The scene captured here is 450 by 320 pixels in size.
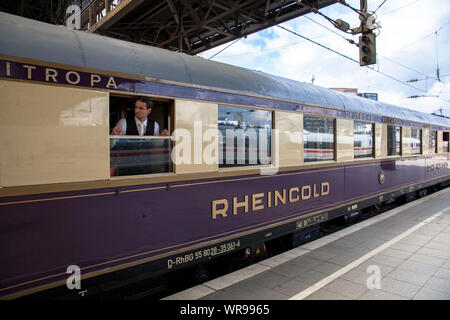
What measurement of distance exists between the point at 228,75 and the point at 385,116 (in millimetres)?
5549

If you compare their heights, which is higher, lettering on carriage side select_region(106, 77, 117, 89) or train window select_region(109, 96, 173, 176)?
lettering on carriage side select_region(106, 77, 117, 89)

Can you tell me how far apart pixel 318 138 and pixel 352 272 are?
2.48 metres

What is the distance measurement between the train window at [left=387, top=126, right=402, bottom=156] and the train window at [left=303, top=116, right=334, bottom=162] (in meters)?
3.00

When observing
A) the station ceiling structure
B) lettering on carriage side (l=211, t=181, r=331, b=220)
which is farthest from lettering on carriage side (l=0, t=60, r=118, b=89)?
the station ceiling structure

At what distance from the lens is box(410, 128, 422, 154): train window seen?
377 inches

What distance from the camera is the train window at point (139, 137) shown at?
10.4ft

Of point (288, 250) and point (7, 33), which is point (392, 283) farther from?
point (7, 33)

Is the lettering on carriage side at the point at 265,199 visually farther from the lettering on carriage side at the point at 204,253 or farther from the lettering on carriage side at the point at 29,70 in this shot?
the lettering on carriage side at the point at 29,70

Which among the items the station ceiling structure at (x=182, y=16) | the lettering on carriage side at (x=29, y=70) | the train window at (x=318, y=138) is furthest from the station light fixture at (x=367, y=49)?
the lettering on carriage side at (x=29, y=70)

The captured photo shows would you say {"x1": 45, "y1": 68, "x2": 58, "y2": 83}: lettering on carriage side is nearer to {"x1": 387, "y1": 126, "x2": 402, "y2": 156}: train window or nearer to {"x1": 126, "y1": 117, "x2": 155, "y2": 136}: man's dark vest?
{"x1": 126, "y1": 117, "x2": 155, "y2": 136}: man's dark vest

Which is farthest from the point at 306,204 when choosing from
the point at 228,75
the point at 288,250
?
the point at 228,75

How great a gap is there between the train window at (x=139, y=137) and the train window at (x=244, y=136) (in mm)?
826
